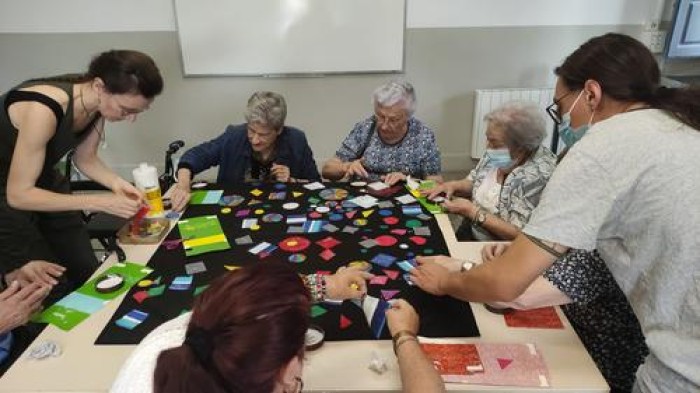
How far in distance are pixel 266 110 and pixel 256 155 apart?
32 centimetres

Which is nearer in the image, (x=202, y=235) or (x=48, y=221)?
(x=202, y=235)

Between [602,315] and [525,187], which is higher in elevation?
[525,187]

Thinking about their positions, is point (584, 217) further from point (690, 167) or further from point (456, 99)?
point (456, 99)

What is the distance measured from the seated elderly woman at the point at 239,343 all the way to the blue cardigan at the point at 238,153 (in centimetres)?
186

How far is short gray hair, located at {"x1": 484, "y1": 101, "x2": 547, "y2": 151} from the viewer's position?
80.8 inches

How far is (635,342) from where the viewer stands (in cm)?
153

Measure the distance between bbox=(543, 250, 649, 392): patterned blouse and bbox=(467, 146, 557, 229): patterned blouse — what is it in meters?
0.47

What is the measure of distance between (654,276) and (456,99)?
3.29 metres

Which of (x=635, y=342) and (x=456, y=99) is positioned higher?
(x=456, y=99)

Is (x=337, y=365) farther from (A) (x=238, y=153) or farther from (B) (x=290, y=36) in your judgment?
(B) (x=290, y=36)

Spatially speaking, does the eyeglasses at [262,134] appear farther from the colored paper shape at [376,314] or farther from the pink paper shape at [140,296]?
the colored paper shape at [376,314]

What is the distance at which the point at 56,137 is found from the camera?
1.87 meters

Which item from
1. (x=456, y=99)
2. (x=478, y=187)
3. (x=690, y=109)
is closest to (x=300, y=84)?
(x=456, y=99)

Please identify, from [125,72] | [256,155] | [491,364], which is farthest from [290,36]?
[491,364]
